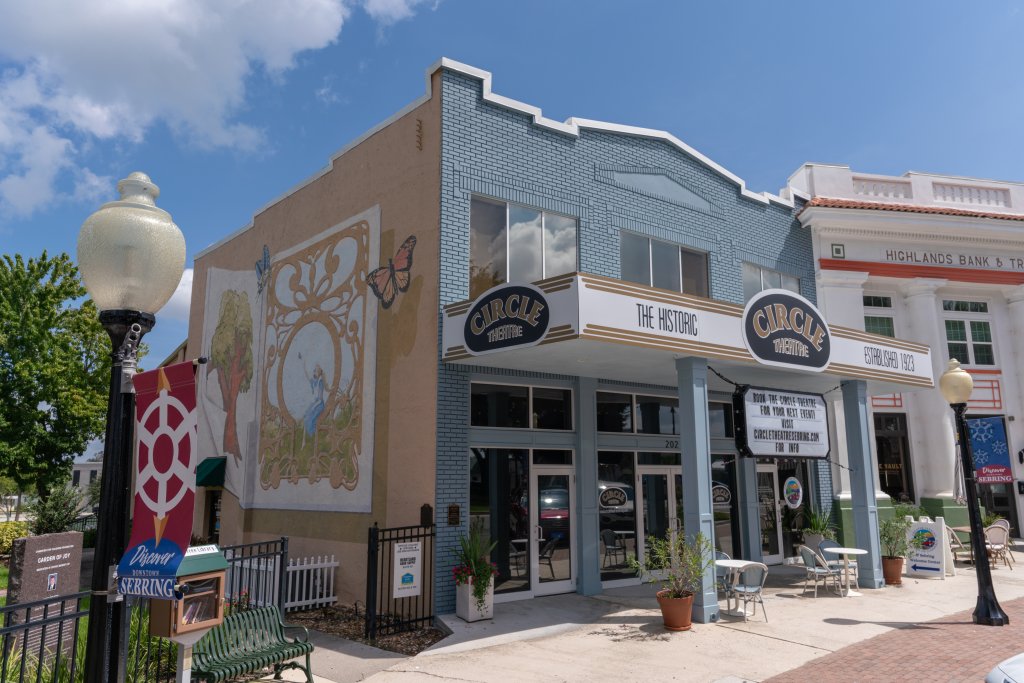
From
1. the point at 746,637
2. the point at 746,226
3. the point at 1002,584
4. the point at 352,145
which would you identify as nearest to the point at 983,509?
the point at 1002,584

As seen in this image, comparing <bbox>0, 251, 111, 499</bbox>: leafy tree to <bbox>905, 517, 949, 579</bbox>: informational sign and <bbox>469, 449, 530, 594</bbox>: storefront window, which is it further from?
<bbox>905, 517, 949, 579</bbox>: informational sign

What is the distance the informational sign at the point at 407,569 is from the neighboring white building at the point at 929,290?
41.1 ft

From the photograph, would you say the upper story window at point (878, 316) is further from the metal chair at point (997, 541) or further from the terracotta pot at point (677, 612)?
the terracotta pot at point (677, 612)

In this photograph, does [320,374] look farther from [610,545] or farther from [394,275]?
[610,545]

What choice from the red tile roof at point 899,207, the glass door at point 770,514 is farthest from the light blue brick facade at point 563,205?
the red tile roof at point 899,207

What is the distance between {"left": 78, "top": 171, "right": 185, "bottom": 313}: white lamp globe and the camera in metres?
4.66

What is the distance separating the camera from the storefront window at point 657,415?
15.0m

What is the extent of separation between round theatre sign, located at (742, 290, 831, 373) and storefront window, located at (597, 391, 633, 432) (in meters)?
3.38

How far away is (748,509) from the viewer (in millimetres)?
16688

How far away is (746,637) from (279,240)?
13195 mm

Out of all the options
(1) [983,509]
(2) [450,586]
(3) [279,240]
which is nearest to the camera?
(2) [450,586]

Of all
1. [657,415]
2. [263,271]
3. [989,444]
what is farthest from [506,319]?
[989,444]

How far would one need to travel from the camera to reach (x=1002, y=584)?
14.4 meters

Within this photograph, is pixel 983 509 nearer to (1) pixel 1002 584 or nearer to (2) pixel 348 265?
(1) pixel 1002 584
